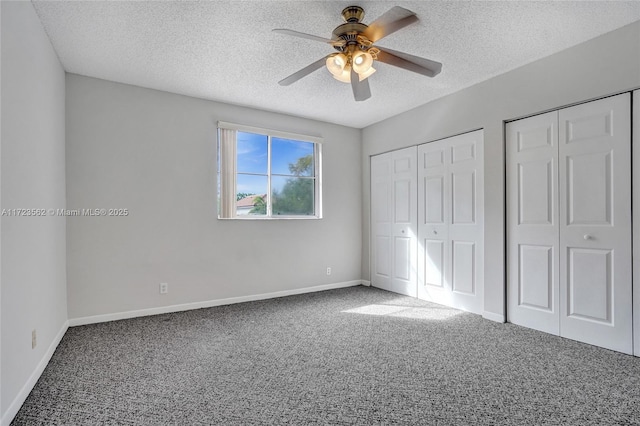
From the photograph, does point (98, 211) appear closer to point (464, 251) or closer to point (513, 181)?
point (464, 251)

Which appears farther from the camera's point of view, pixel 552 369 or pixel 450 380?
pixel 552 369

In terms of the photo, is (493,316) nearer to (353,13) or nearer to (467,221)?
(467,221)

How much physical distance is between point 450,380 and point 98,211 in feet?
11.8

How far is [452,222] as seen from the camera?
400 cm

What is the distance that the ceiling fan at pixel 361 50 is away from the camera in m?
2.14

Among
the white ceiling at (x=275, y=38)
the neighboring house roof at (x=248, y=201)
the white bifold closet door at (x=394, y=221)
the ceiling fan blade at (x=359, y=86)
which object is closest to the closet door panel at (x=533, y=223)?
the white ceiling at (x=275, y=38)

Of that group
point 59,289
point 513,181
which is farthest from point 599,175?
point 59,289

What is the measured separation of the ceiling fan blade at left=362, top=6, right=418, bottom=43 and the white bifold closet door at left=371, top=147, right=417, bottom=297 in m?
2.47

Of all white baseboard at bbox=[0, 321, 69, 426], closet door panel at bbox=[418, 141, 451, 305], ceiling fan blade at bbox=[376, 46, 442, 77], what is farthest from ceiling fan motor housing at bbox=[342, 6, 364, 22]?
white baseboard at bbox=[0, 321, 69, 426]

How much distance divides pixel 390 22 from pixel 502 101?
1932mm

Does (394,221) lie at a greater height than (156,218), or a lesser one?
lesser

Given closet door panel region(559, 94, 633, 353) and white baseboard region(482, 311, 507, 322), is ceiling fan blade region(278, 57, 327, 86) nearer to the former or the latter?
closet door panel region(559, 94, 633, 353)

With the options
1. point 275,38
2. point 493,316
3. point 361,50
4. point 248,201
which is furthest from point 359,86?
point 493,316

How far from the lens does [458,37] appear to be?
271 cm
